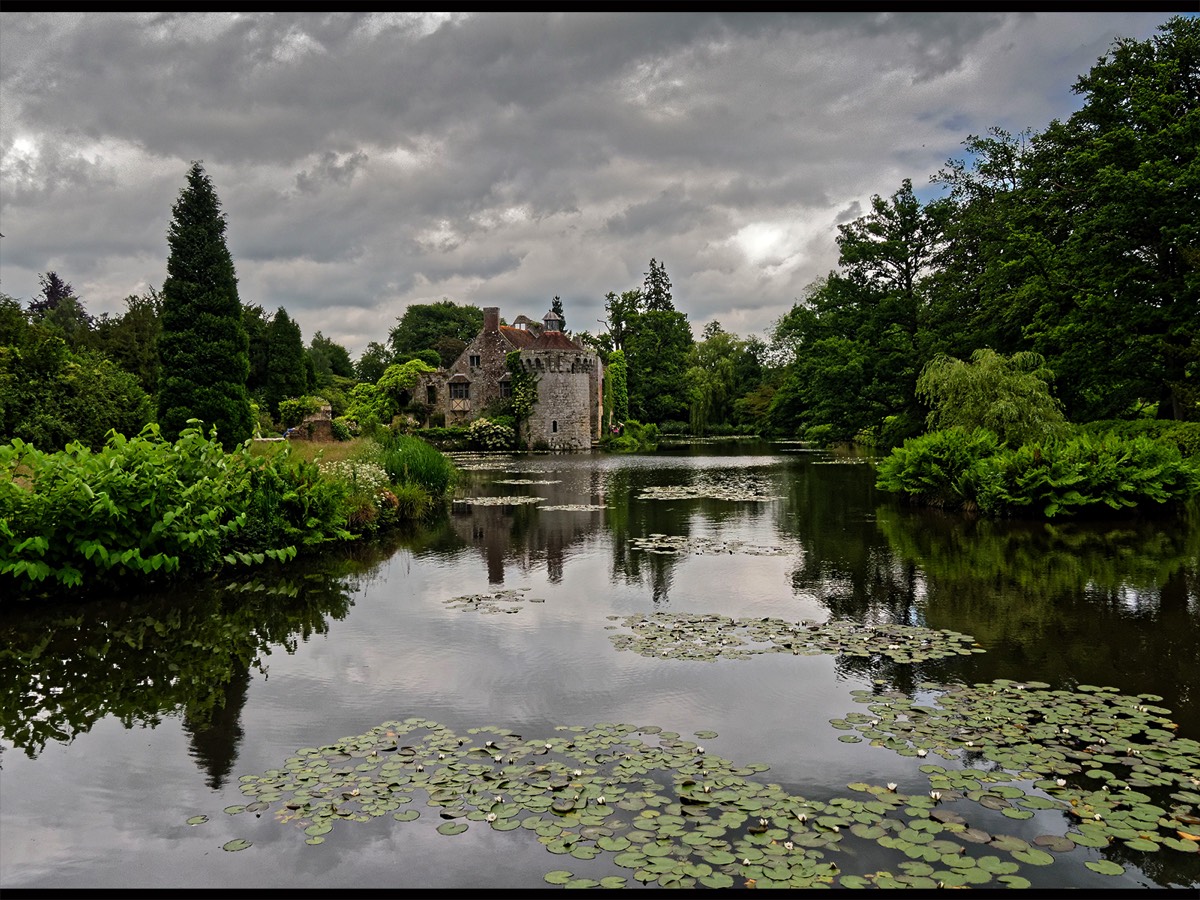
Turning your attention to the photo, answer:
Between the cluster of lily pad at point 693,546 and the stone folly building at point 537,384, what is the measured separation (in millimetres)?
37384

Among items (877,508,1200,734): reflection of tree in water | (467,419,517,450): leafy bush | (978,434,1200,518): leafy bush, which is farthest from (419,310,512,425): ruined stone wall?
(877,508,1200,734): reflection of tree in water

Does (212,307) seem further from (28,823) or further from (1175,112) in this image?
(1175,112)

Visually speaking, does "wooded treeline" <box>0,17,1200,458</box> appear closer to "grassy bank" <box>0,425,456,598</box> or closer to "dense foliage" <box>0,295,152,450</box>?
"dense foliage" <box>0,295,152,450</box>

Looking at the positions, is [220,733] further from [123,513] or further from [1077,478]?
[1077,478]

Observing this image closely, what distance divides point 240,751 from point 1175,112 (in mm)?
25983

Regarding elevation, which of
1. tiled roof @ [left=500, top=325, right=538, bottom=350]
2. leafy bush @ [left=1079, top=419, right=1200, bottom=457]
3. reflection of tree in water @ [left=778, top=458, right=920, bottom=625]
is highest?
tiled roof @ [left=500, top=325, right=538, bottom=350]

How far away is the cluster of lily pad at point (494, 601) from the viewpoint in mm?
8742

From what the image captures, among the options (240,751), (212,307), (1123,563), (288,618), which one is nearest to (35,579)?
(288,618)

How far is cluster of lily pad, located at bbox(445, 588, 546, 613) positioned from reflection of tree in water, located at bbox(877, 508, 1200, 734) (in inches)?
169

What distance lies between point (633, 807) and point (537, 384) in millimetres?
47432

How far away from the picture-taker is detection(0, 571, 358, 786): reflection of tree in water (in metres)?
5.65

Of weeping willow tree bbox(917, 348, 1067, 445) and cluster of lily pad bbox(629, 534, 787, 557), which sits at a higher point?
weeping willow tree bbox(917, 348, 1067, 445)

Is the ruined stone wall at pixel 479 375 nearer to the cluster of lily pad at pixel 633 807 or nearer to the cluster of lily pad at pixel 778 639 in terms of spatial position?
the cluster of lily pad at pixel 778 639

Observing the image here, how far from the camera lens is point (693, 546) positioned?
12539 mm
